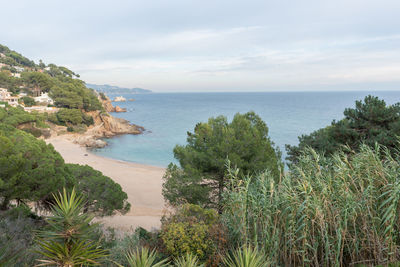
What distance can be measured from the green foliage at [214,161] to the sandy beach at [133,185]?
1.37 meters

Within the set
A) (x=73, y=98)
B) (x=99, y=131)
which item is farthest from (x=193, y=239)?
(x=73, y=98)

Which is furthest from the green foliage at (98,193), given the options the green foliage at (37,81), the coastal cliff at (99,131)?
the green foliage at (37,81)

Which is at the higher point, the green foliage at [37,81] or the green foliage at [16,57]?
the green foliage at [16,57]

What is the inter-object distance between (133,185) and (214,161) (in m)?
12.4

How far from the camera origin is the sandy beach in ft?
41.2

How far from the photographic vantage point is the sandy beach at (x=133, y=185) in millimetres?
12570

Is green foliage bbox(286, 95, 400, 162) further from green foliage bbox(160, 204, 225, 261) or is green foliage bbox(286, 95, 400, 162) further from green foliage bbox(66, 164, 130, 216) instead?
green foliage bbox(66, 164, 130, 216)

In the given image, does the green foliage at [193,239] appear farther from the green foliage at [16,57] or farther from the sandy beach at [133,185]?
the green foliage at [16,57]

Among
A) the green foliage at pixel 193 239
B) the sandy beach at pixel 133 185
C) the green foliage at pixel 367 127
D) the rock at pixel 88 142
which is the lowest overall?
the sandy beach at pixel 133 185

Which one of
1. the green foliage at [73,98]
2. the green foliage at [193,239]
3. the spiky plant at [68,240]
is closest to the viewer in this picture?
the spiky plant at [68,240]

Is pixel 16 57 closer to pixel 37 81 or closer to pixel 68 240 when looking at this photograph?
pixel 37 81

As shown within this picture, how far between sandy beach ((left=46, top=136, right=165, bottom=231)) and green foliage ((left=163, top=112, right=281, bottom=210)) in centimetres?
137

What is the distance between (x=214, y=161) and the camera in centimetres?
924

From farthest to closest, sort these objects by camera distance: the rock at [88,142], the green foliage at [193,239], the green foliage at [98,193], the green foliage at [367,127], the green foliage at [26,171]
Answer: the rock at [88,142]
the green foliage at [98,193]
the green foliage at [367,127]
the green foliage at [26,171]
the green foliage at [193,239]
